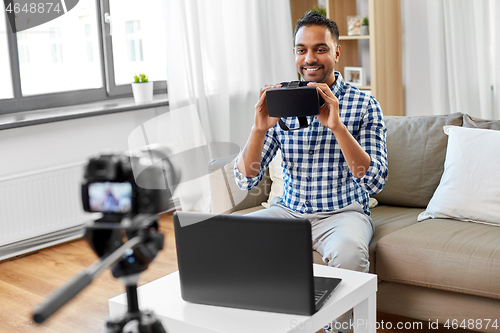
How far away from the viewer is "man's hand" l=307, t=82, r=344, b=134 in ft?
4.62

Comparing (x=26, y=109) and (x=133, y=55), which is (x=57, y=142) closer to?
(x=26, y=109)

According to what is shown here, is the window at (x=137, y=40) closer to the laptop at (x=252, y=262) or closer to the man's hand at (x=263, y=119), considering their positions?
the man's hand at (x=263, y=119)

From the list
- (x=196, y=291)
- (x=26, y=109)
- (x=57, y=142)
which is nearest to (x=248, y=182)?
(x=196, y=291)

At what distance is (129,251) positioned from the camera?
1.24 feet

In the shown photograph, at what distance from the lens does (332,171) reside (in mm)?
1774

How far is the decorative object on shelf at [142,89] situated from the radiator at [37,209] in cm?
61

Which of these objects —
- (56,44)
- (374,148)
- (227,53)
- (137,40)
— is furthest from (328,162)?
(137,40)

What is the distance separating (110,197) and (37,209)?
266cm

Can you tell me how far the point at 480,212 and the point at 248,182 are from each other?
2.67 ft

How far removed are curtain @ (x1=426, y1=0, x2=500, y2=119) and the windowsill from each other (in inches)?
63.7

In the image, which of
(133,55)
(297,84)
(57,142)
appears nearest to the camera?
(297,84)

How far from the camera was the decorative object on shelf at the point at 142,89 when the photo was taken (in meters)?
3.34

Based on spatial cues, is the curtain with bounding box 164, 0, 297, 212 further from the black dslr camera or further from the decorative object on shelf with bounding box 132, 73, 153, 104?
the black dslr camera

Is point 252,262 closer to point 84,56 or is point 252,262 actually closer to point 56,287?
point 56,287
